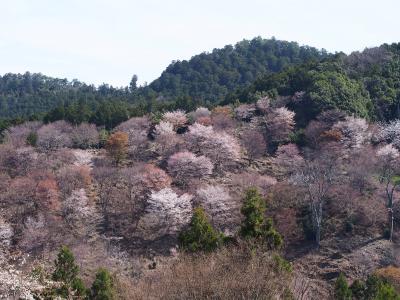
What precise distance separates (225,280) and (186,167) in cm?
2575

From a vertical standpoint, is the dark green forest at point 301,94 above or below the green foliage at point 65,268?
above

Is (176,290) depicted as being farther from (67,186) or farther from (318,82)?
(318,82)

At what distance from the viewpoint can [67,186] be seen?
3569 centimetres

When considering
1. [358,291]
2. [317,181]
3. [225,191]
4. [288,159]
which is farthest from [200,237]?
[288,159]

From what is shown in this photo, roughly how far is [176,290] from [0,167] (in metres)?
30.1

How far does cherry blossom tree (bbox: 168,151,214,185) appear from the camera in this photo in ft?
127

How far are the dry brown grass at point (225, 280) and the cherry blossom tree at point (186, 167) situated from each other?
76.7 feet

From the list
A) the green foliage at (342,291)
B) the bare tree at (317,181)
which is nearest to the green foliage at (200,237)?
the green foliage at (342,291)

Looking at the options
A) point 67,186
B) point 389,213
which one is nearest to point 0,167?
point 67,186

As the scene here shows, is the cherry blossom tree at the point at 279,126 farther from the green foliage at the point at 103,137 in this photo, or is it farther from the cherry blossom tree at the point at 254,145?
the green foliage at the point at 103,137

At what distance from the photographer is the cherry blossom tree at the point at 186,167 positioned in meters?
38.6

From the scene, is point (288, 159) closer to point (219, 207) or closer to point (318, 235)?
point (219, 207)

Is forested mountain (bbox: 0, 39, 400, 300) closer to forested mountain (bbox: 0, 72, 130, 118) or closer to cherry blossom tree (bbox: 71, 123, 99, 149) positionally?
cherry blossom tree (bbox: 71, 123, 99, 149)

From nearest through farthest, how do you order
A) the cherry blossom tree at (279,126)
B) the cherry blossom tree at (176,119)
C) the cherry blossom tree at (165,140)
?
the cherry blossom tree at (165,140), the cherry blossom tree at (279,126), the cherry blossom tree at (176,119)
